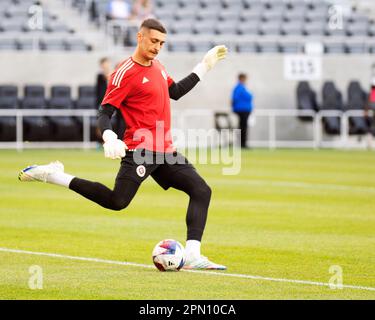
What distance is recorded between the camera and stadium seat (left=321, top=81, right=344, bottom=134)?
118 feet

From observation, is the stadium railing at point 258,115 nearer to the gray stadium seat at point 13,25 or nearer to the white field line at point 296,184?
the gray stadium seat at point 13,25

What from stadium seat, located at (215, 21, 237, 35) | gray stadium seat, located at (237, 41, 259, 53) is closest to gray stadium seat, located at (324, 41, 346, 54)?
gray stadium seat, located at (237, 41, 259, 53)

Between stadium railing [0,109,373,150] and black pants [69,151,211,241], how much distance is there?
2356 centimetres

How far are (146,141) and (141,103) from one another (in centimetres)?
35

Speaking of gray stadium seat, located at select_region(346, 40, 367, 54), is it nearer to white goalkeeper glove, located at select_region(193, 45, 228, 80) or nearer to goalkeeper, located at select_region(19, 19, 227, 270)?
white goalkeeper glove, located at select_region(193, 45, 228, 80)

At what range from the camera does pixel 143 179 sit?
33.3 feet

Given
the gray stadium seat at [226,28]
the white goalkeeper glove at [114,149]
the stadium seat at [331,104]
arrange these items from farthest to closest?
the gray stadium seat at [226,28] → the stadium seat at [331,104] → the white goalkeeper glove at [114,149]

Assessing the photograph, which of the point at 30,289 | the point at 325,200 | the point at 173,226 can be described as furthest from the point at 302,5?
the point at 30,289

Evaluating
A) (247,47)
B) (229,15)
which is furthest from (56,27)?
(247,47)

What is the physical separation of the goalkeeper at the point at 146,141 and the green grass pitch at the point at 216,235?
607 mm

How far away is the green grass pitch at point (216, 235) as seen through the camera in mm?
9172

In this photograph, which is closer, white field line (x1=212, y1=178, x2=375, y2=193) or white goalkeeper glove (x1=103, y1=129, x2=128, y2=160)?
white goalkeeper glove (x1=103, y1=129, x2=128, y2=160)

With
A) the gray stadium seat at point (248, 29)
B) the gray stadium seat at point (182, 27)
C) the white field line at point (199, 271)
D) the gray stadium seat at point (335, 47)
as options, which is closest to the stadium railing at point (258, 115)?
the gray stadium seat at point (335, 47)

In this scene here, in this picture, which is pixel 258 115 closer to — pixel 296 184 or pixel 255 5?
pixel 255 5
